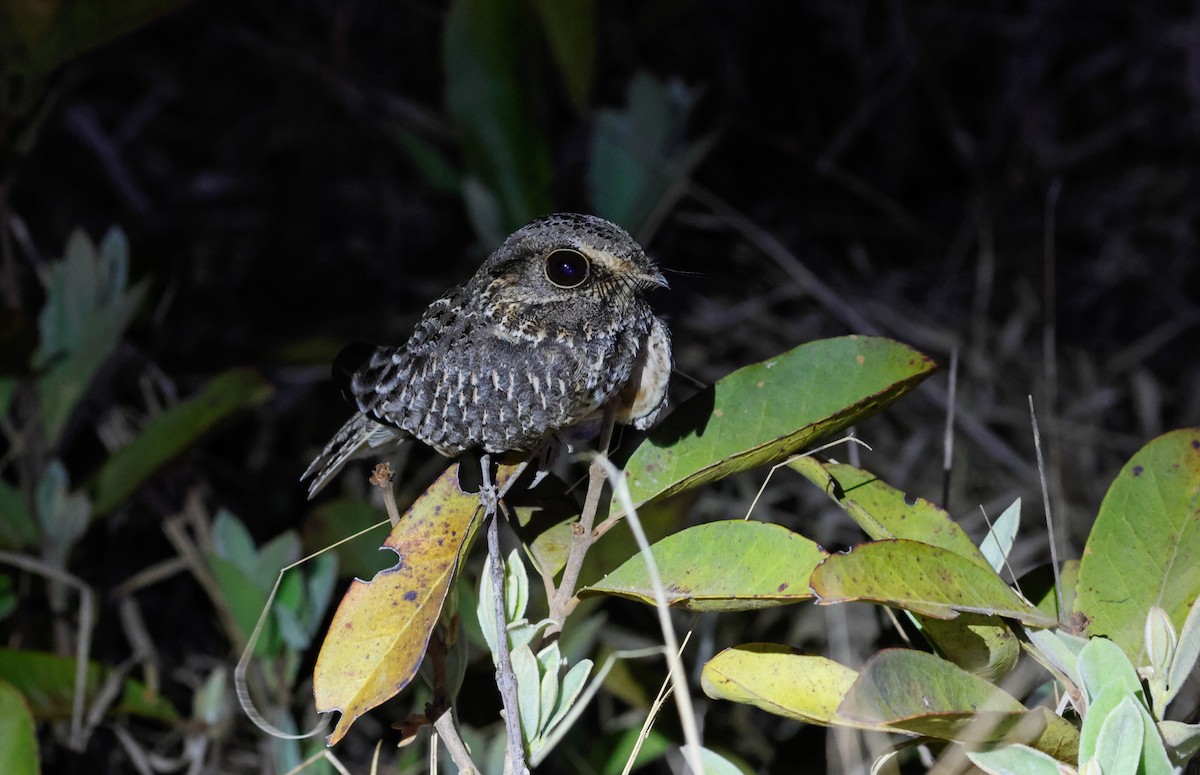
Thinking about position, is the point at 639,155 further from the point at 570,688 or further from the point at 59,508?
the point at 570,688

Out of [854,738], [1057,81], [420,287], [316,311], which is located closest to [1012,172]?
[1057,81]

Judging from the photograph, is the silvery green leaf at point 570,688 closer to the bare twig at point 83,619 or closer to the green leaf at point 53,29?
the bare twig at point 83,619

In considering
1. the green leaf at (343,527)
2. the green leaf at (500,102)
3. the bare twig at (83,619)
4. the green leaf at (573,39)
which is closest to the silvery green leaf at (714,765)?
the green leaf at (343,527)

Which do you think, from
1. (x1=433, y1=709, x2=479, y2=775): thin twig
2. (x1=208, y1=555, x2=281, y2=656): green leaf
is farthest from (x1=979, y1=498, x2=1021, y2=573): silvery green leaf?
(x1=208, y1=555, x2=281, y2=656): green leaf

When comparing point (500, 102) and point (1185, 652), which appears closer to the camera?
point (1185, 652)

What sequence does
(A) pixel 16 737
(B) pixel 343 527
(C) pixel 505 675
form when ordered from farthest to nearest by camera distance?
(B) pixel 343 527
(A) pixel 16 737
(C) pixel 505 675

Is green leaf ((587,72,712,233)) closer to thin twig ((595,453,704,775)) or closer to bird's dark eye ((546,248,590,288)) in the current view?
bird's dark eye ((546,248,590,288))

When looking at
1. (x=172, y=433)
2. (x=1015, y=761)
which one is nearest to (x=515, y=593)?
(x=1015, y=761)
